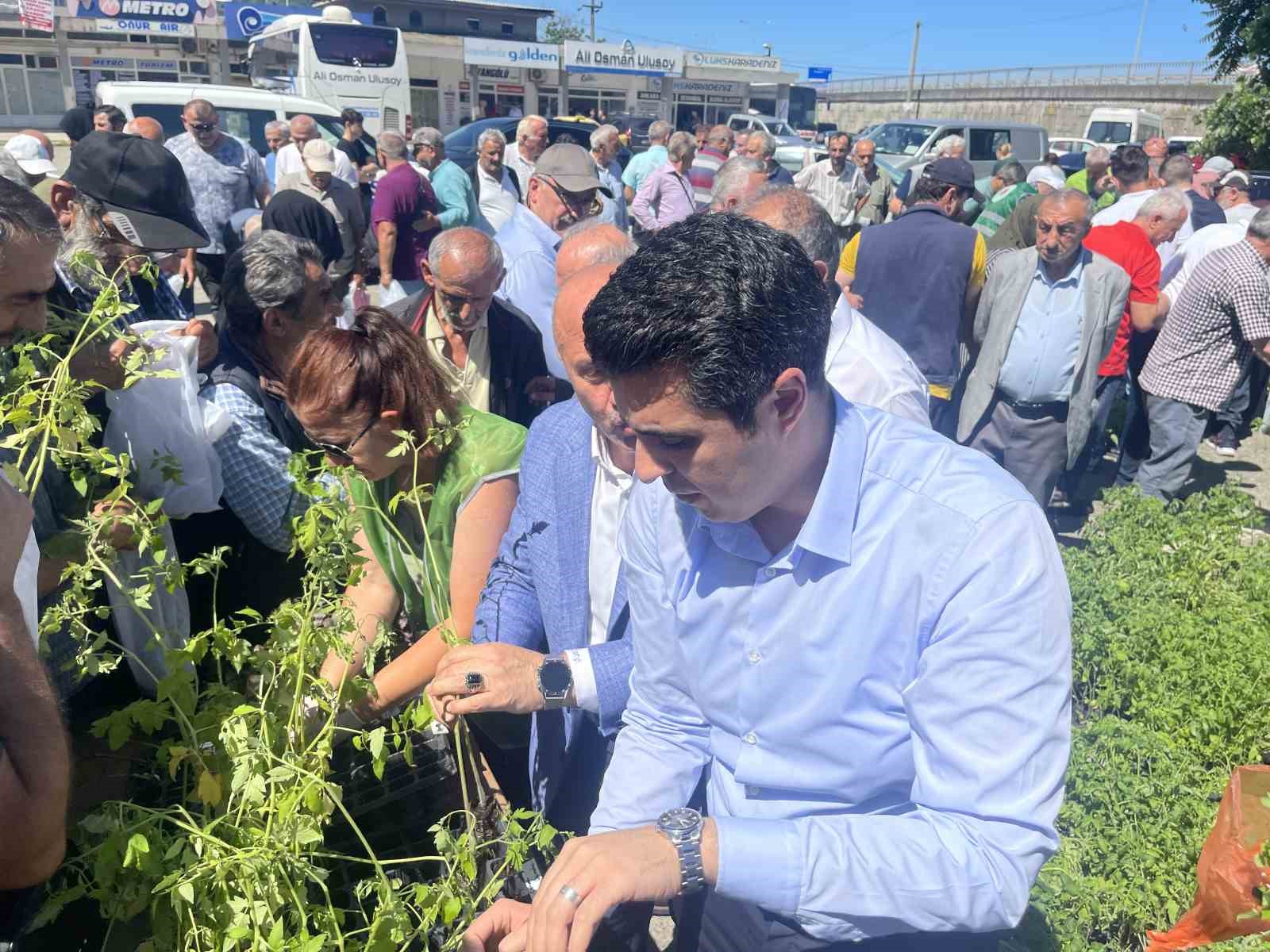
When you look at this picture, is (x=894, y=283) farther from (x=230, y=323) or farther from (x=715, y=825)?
(x=715, y=825)

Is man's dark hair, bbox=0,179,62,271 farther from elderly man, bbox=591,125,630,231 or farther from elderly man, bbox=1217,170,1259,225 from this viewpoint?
elderly man, bbox=1217,170,1259,225

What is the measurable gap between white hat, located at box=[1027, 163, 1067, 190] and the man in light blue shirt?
9316 mm

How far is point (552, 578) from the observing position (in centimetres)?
206

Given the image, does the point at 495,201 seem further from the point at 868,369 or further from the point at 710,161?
the point at 710,161

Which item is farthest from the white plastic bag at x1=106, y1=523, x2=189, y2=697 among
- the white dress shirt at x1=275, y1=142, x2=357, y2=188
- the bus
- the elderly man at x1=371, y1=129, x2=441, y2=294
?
the bus

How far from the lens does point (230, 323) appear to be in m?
3.05

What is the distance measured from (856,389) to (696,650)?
1356 mm

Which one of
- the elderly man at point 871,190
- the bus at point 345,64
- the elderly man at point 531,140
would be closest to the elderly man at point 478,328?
the elderly man at point 531,140

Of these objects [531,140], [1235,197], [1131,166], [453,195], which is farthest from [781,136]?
[453,195]

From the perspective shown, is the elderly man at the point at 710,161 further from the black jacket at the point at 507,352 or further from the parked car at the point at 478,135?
the black jacket at the point at 507,352

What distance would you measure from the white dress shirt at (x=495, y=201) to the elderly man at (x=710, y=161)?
405cm

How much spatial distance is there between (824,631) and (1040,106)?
48.2 meters

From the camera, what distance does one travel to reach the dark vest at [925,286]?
16.2ft

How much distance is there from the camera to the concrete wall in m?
34.0
